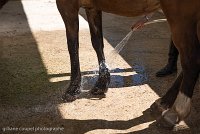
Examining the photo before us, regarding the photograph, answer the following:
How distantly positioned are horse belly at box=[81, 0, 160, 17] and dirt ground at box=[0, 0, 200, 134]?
104 cm

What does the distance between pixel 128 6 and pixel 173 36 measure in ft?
3.20

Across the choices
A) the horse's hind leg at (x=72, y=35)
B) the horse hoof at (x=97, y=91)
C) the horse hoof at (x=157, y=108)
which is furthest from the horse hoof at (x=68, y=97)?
the horse hoof at (x=157, y=108)

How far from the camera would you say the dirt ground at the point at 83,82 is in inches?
156

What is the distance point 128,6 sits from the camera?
409cm

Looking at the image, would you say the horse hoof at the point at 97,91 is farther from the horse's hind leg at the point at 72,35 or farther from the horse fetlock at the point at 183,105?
the horse fetlock at the point at 183,105

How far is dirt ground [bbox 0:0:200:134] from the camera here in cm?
397

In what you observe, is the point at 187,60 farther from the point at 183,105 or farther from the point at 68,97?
the point at 68,97

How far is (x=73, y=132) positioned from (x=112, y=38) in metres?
3.98

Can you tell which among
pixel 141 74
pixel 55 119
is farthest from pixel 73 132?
pixel 141 74

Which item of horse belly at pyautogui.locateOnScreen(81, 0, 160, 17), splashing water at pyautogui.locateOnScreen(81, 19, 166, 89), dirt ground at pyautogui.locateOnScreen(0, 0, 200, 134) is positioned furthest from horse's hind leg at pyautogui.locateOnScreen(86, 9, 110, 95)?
horse belly at pyautogui.locateOnScreen(81, 0, 160, 17)

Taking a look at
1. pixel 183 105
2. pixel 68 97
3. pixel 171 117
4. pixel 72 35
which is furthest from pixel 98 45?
pixel 183 105

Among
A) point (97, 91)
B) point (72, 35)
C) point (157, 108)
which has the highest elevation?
point (72, 35)

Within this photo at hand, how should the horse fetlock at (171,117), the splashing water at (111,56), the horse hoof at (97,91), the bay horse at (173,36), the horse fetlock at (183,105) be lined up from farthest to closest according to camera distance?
the splashing water at (111,56)
the horse hoof at (97,91)
the horse fetlock at (171,117)
the horse fetlock at (183,105)
the bay horse at (173,36)

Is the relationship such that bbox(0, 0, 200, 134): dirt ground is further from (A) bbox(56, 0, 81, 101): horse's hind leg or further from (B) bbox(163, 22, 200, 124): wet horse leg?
(B) bbox(163, 22, 200, 124): wet horse leg
